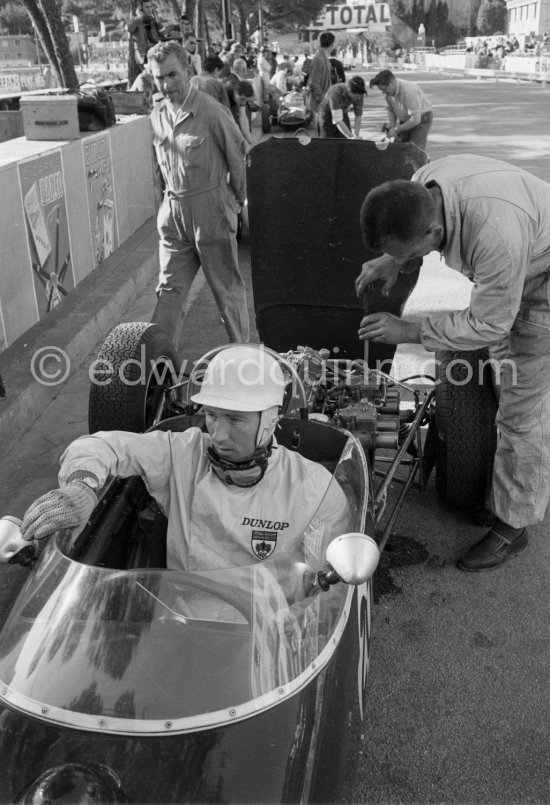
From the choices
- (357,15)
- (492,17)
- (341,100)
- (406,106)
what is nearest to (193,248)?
(406,106)

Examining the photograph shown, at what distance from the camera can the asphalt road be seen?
2.58m

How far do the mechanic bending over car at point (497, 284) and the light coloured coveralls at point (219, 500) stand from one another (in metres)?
1.01

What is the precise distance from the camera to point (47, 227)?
22.0 feet

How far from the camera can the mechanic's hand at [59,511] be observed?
2248 mm

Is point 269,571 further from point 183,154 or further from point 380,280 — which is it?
point 183,154

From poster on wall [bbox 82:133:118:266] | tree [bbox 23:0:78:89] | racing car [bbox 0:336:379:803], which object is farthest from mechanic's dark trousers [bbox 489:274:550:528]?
tree [bbox 23:0:78:89]

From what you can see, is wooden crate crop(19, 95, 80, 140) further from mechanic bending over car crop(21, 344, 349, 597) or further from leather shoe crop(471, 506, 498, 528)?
mechanic bending over car crop(21, 344, 349, 597)

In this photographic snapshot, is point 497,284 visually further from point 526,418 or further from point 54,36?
point 54,36

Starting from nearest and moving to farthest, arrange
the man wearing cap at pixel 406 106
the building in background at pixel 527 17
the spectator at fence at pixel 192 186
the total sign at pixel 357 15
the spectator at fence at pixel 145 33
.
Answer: the spectator at fence at pixel 192 186
the man wearing cap at pixel 406 106
the spectator at fence at pixel 145 33
the total sign at pixel 357 15
the building in background at pixel 527 17

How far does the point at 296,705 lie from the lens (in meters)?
1.95

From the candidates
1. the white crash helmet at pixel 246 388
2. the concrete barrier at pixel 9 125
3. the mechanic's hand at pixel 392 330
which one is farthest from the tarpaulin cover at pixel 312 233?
the concrete barrier at pixel 9 125

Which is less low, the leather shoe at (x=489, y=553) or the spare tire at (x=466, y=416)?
the spare tire at (x=466, y=416)

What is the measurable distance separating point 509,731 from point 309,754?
3.79 feet

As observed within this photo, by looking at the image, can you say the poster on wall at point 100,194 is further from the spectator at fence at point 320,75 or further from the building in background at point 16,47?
the building in background at point 16,47
